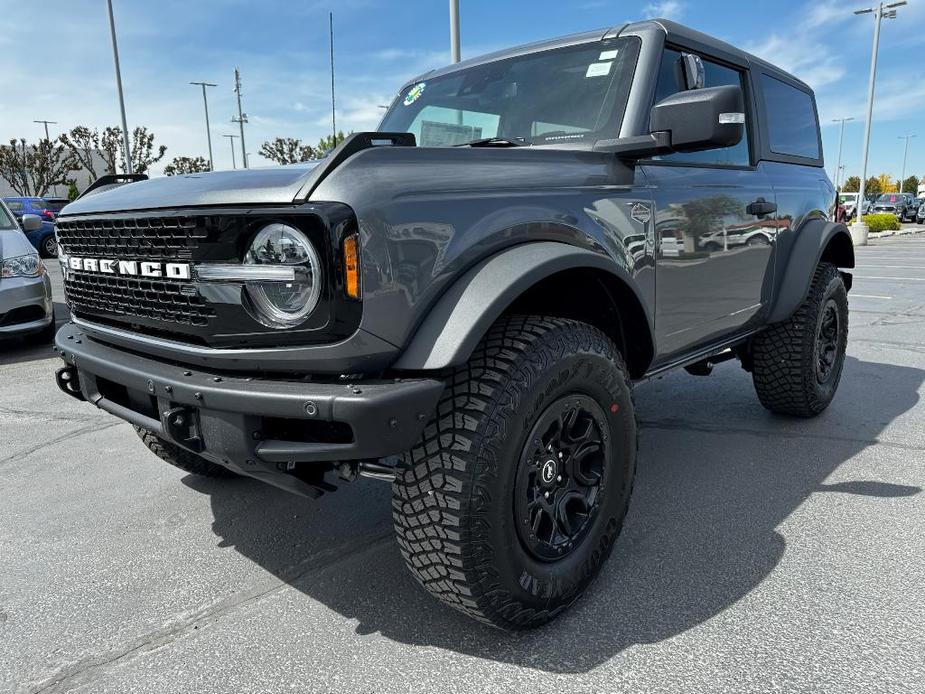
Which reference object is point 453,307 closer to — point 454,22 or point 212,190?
point 212,190

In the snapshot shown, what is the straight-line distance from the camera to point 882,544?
2613 millimetres

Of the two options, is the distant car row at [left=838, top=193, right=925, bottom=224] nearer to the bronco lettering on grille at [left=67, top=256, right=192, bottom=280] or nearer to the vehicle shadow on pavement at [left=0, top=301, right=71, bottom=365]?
the vehicle shadow on pavement at [left=0, top=301, right=71, bottom=365]

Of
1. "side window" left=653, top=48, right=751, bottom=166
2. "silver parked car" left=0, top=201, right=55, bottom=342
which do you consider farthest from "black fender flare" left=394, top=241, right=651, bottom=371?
"silver parked car" left=0, top=201, right=55, bottom=342

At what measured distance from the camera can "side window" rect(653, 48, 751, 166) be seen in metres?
2.75

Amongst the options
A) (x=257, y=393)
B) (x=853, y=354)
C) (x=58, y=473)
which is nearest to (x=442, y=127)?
(x=257, y=393)

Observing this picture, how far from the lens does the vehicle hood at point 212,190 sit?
5.87 feet

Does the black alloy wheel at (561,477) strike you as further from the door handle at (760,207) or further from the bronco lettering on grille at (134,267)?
the door handle at (760,207)

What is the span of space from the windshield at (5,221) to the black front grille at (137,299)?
5.10m

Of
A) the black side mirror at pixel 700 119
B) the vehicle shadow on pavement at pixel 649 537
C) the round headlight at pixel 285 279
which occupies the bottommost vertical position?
the vehicle shadow on pavement at pixel 649 537

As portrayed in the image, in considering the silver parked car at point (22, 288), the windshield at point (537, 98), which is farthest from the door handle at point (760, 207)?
the silver parked car at point (22, 288)

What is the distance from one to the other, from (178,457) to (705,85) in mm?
2897

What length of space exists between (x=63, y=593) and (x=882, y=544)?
2.95 meters

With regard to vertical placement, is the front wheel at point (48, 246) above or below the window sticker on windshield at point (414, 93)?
below

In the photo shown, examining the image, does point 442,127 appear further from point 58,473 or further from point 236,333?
point 58,473
